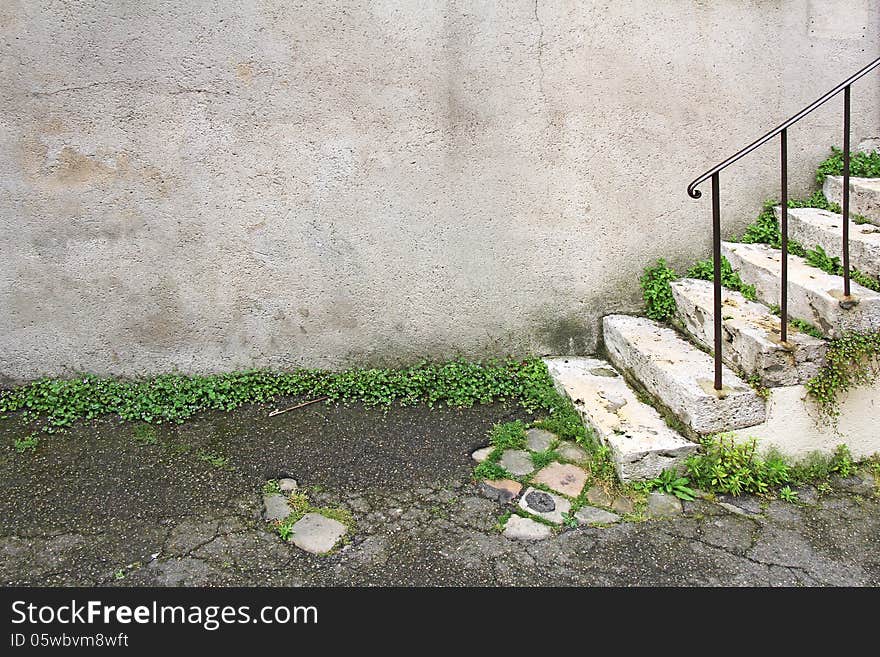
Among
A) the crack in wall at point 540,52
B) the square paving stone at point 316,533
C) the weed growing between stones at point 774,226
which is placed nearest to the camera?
the square paving stone at point 316,533

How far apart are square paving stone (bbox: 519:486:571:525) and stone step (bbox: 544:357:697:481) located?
316 mm

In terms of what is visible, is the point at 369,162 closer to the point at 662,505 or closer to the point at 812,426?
the point at 662,505

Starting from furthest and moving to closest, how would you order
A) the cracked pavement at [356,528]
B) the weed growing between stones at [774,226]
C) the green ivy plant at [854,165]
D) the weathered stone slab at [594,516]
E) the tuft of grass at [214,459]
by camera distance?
the green ivy plant at [854,165] → the weed growing between stones at [774,226] → the tuft of grass at [214,459] → the weathered stone slab at [594,516] → the cracked pavement at [356,528]

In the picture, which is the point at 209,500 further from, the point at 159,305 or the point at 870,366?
the point at 870,366

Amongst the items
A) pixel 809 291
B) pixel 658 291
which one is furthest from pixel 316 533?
pixel 809 291

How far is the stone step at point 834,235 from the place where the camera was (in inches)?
134

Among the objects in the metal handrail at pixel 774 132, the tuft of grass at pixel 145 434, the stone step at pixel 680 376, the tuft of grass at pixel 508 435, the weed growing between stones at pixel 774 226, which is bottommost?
the tuft of grass at pixel 508 435

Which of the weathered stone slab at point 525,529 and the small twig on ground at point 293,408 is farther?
the small twig on ground at point 293,408

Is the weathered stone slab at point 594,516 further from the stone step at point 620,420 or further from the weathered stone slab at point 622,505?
the stone step at point 620,420

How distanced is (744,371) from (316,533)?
2137 millimetres

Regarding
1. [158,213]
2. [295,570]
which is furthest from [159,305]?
[295,570]

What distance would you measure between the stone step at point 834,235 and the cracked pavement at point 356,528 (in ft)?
3.88

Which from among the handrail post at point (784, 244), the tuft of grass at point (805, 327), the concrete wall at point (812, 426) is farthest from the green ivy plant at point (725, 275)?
the concrete wall at point (812, 426)

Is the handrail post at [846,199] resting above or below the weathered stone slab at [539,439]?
above
